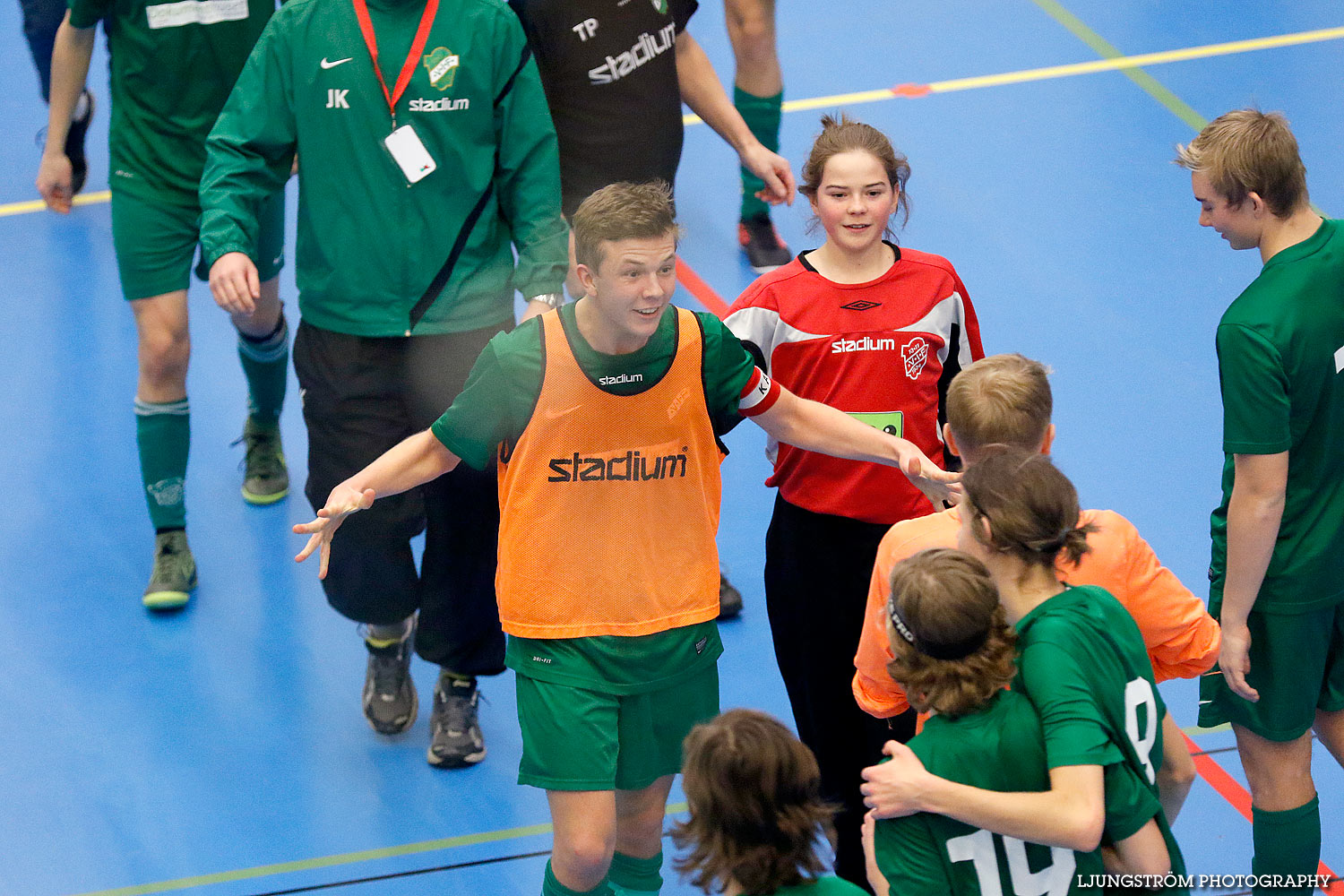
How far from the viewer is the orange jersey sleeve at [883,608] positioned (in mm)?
2857

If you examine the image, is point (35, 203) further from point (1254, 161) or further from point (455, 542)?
point (1254, 161)

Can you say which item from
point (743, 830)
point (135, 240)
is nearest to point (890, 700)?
point (743, 830)

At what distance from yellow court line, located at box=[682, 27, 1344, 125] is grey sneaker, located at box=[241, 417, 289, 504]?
11.1 ft

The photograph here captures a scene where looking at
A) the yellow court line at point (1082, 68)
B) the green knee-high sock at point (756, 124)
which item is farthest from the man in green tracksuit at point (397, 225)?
the yellow court line at point (1082, 68)

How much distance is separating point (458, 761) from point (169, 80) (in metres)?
2.38

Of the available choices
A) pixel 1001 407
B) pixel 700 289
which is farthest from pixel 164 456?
pixel 1001 407

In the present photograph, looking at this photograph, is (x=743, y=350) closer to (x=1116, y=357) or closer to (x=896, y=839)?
(x=896, y=839)

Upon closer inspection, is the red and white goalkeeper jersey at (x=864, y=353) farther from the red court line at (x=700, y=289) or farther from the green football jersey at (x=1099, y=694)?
the red court line at (x=700, y=289)

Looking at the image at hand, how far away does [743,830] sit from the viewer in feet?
7.40

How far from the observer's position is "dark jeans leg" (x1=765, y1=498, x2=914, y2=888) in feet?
12.1

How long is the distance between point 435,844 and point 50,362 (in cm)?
332

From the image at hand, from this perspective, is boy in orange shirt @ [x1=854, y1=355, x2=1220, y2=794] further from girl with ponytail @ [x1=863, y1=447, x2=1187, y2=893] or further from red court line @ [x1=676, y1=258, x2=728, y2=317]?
red court line @ [x1=676, y1=258, x2=728, y2=317]

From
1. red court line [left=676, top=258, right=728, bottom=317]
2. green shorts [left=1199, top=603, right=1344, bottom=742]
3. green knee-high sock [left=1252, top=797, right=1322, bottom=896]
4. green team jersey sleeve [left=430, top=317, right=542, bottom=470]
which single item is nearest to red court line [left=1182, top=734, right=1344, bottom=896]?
green knee-high sock [left=1252, top=797, right=1322, bottom=896]

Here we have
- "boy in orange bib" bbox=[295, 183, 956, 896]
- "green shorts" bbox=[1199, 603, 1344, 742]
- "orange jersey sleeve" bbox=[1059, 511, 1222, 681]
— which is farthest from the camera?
"green shorts" bbox=[1199, 603, 1344, 742]
